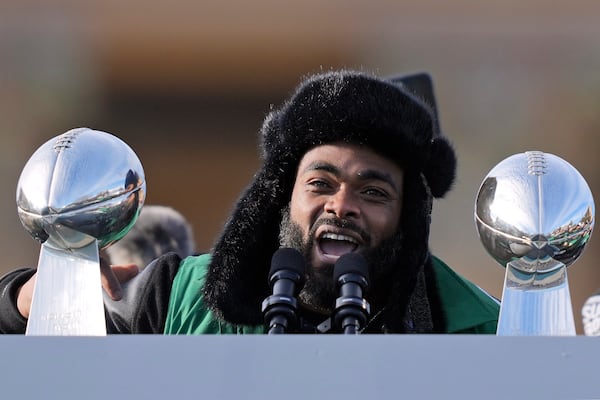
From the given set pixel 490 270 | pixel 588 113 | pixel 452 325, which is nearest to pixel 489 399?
pixel 452 325

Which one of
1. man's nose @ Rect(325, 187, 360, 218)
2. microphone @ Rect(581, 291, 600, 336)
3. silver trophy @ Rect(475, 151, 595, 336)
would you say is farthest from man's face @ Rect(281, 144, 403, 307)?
microphone @ Rect(581, 291, 600, 336)

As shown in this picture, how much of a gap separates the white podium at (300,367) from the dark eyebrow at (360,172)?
47.1 inches

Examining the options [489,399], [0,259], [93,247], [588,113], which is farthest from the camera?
[588,113]

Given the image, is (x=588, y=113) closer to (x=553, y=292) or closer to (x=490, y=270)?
(x=490, y=270)

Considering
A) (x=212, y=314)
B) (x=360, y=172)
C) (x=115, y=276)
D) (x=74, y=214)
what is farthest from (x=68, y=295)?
(x=360, y=172)

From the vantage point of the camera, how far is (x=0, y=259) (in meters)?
7.74

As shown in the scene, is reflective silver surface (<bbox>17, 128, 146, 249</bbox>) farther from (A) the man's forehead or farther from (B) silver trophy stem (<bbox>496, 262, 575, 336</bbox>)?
(A) the man's forehead

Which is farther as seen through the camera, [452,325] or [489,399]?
[452,325]

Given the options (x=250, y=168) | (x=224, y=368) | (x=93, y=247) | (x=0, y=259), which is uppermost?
(x=250, y=168)

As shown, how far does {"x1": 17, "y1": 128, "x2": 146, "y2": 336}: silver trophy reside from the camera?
200cm

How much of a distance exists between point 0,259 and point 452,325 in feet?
17.3

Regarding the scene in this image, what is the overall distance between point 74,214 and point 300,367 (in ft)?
1.77

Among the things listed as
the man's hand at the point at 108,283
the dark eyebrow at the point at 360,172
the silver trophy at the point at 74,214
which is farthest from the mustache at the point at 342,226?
the silver trophy at the point at 74,214

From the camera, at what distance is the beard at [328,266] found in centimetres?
279
